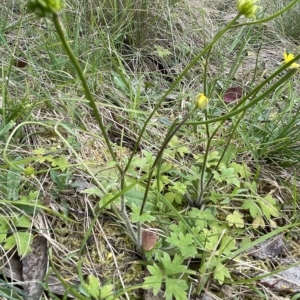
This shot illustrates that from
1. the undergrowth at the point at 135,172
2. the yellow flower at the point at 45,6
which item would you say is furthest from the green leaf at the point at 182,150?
the yellow flower at the point at 45,6

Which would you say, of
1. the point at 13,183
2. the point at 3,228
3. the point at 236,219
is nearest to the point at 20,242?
the point at 3,228

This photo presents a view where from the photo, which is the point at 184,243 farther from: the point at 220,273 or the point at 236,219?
the point at 236,219

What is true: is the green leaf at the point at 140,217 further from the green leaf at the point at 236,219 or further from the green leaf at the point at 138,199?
the green leaf at the point at 236,219

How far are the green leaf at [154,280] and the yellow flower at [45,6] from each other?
53cm

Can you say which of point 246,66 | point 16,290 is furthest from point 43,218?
point 246,66

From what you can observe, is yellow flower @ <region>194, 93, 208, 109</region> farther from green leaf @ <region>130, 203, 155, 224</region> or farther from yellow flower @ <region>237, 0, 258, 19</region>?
green leaf @ <region>130, 203, 155, 224</region>

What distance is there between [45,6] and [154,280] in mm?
548

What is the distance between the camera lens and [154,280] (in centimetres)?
74

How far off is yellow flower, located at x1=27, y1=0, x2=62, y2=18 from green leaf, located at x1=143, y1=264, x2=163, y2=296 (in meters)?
0.53

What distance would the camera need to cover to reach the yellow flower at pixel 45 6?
0.39 m

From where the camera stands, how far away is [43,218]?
85cm

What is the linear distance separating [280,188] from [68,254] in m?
0.62

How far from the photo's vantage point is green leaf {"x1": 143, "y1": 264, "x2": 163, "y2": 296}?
0.73 metres

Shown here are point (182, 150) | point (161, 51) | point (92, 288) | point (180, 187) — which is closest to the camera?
point (92, 288)
